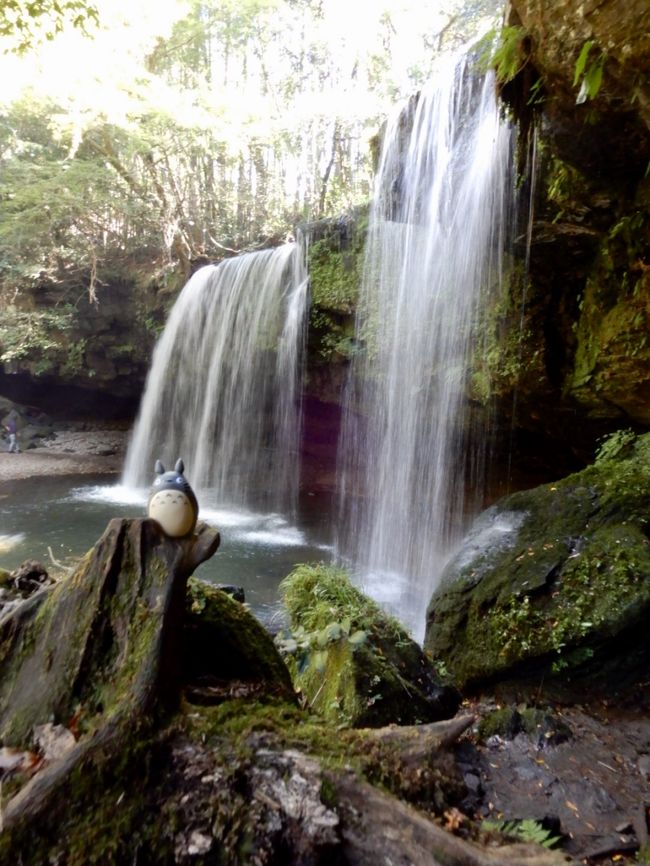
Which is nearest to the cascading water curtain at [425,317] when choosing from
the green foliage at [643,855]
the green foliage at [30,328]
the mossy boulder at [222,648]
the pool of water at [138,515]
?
the pool of water at [138,515]

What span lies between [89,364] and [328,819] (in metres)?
17.4

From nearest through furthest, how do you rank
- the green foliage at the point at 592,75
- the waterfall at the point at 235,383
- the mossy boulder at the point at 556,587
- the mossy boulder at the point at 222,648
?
the mossy boulder at the point at 222,648
the green foliage at the point at 592,75
the mossy boulder at the point at 556,587
the waterfall at the point at 235,383

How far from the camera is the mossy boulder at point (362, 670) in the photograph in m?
3.35

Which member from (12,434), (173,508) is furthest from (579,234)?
(12,434)

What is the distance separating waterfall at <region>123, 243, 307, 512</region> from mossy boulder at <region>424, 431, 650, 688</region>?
6.89 meters

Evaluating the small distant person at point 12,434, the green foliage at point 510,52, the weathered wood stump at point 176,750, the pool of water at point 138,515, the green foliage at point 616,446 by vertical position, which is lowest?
the pool of water at point 138,515

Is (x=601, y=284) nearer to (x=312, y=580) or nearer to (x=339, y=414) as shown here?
(x=312, y=580)

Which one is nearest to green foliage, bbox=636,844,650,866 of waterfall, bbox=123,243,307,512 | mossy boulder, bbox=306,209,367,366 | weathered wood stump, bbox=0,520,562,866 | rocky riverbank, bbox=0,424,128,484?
weathered wood stump, bbox=0,520,562,866

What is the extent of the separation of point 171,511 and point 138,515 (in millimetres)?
9557

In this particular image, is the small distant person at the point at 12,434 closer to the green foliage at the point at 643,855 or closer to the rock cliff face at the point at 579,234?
the rock cliff face at the point at 579,234

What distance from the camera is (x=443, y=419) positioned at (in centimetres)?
808

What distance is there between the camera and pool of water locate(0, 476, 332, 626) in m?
7.89

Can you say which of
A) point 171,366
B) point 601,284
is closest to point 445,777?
point 601,284

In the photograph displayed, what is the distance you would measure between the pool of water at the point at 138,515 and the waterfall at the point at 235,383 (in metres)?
0.93
